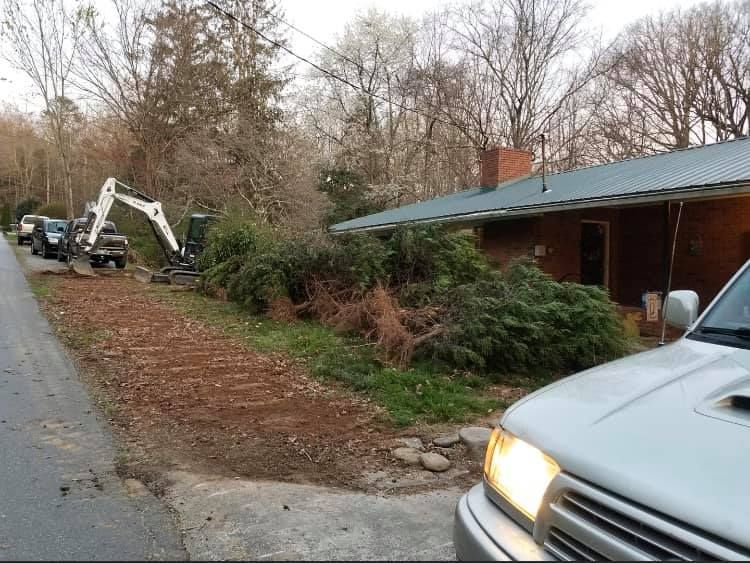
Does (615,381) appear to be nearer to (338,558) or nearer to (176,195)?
(338,558)

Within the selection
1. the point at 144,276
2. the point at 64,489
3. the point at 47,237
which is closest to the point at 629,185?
the point at 64,489

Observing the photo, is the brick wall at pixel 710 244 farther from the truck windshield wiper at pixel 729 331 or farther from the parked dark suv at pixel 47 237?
the parked dark suv at pixel 47 237

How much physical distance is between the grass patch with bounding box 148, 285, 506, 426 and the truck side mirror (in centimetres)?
261

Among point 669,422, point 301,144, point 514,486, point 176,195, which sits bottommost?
point 514,486

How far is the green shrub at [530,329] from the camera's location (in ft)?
22.6

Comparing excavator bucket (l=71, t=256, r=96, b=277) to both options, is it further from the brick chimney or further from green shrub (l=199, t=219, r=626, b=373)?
the brick chimney

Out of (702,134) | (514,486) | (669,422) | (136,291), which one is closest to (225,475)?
(514,486)

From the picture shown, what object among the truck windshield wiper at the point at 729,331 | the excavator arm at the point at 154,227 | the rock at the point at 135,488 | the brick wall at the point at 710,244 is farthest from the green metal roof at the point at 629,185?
the rock at the point at 135,488

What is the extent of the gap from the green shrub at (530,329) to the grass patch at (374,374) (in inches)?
18.6

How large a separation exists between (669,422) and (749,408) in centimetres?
27

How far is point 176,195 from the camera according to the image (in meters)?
27.0

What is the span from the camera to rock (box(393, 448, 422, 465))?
4.20 metres

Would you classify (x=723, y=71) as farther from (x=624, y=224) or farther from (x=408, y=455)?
(x=408, y=455)

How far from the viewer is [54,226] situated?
27.1 meters
